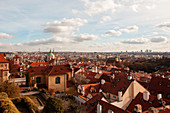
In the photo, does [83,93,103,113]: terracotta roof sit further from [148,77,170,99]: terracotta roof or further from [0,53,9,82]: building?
[0,53,9,82]: building

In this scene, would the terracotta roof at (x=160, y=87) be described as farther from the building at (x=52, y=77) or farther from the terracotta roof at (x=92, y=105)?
the building at (x=52, y=77)

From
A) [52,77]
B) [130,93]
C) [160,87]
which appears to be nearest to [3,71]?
[52,77]

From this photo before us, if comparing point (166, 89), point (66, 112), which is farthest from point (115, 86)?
point (66, 112)

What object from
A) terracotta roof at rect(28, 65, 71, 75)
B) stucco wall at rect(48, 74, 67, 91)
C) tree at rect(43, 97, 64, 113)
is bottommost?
stucco wall at rect(48, 74, 67, 91)

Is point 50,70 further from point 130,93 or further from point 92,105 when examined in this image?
point 130,93

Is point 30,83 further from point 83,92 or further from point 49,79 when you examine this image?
point 83,92

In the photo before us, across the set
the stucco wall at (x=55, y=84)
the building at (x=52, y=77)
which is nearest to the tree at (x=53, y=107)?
the building at (x=52, y=77)

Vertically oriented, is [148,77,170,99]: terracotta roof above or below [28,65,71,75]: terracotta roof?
below


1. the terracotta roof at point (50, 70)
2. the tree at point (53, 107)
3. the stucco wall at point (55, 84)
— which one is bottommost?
the stucco wall at point (55, 84)

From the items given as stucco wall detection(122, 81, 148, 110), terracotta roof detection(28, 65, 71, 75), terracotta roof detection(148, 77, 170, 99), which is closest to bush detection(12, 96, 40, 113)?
stucco wall detection(122, 81, 148, 110)
